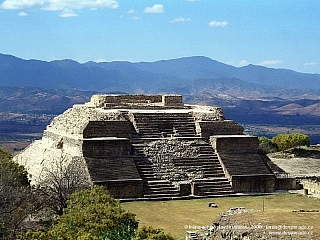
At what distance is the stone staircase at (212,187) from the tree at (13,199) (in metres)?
7.89

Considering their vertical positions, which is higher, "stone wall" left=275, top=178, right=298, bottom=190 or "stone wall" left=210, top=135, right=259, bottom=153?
"stone wall" left=210, top=135, right=259, bottom=153

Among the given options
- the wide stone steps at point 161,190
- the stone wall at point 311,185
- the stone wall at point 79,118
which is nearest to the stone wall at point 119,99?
the stone wall at point 79,118

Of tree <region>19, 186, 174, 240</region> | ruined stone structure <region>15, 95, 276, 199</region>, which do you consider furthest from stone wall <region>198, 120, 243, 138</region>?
tree <region>19, 186, 174, 240</region>

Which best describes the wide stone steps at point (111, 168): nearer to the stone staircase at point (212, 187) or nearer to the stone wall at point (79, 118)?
the stone wall at point (79, 118)

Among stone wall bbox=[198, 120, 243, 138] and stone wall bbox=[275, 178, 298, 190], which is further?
stone wall bbox=[198, 120, 243, 138]

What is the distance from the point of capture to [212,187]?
3156 cm

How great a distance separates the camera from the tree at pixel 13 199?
69.6 ft

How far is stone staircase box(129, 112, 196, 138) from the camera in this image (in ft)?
112

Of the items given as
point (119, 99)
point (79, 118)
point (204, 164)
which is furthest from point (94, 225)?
point (119, 99)

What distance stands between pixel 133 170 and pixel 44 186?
463 cm

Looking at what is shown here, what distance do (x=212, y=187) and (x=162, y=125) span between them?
4.87m

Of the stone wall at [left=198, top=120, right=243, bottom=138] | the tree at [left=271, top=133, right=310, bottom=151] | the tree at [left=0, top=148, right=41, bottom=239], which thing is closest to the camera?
the tree at [left=0, top=148, right=41, bottom=239]

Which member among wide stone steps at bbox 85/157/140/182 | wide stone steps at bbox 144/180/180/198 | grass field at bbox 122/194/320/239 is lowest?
grass field at bbox 122/194/320/239

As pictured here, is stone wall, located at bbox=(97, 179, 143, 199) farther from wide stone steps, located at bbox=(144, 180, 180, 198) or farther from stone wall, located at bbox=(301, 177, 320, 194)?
stone wall, located at bbox=(301, 177, 320, 194)
